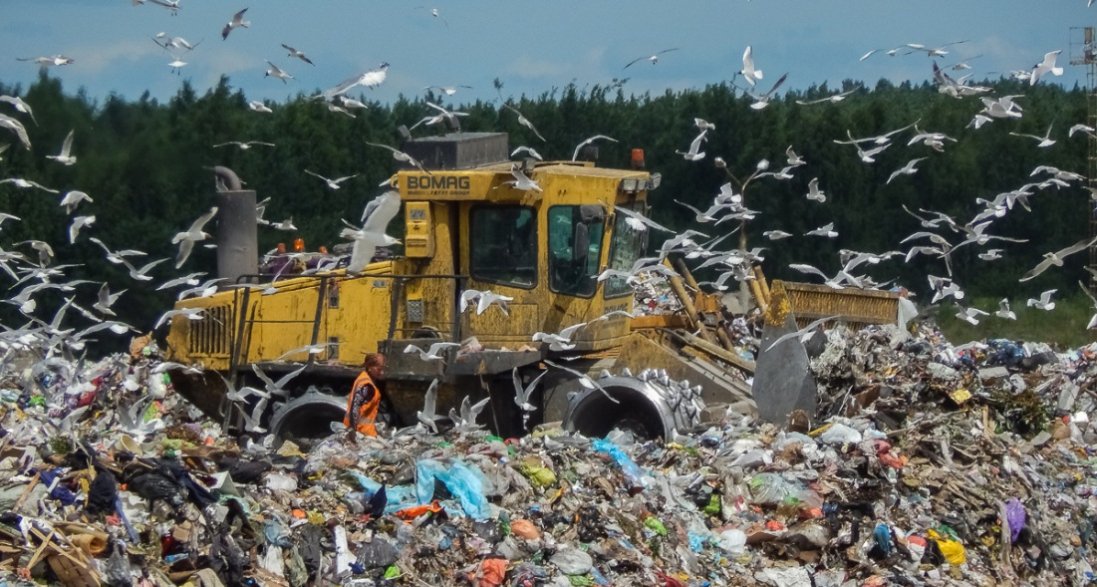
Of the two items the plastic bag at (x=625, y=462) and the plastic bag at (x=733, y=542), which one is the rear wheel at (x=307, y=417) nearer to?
the plastic bag at (x=625, y=462)

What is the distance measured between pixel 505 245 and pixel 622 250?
786 millimetres

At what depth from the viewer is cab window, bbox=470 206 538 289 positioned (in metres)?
10.5

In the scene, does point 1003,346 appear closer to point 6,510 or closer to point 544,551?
point 544,551

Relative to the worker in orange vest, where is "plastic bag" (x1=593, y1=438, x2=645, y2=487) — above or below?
below

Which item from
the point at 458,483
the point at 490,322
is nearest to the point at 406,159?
the point at 490,322

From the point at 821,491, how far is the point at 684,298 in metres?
3.01

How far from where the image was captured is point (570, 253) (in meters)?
10.4

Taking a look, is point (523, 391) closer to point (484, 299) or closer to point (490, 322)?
point (490, 322)

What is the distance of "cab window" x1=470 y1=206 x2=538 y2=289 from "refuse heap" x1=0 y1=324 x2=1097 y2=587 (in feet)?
3.38

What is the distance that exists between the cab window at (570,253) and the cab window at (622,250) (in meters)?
0.15

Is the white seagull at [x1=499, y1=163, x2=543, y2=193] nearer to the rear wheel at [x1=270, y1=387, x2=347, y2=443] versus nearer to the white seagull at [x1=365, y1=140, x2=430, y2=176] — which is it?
the white seagull at [x1=365, y1=140, x2=430, y2=176]

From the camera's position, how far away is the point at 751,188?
2555cm

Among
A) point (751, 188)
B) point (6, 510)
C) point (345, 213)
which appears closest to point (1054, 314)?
point (751, 188)

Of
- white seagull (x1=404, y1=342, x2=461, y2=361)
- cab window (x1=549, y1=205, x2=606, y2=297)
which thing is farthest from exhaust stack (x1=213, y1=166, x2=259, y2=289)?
cab window (x1=549, y1=205, x2=606, y2=297)
